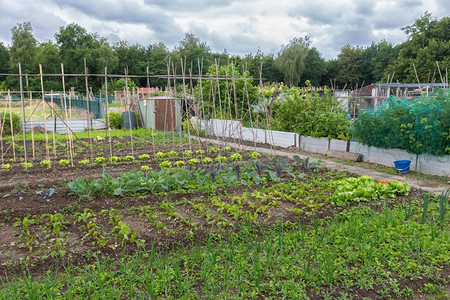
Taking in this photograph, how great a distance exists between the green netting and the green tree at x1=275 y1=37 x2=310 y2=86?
35.2 m

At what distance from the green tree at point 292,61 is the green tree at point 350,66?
7.23 metres

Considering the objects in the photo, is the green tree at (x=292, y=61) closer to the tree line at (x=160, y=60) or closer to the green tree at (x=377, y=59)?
the tree line at (x=160, y=60)

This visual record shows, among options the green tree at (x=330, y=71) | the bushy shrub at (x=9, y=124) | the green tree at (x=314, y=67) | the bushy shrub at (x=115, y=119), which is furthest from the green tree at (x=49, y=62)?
the green tree at (x=330, y=71)

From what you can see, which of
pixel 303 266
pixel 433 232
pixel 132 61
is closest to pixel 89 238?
pixel 303 266

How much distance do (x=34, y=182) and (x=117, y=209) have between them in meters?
2.45

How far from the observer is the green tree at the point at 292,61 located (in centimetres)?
4197

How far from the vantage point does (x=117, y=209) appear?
473 centimetres

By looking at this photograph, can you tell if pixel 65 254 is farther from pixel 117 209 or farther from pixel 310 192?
pixel 310 192

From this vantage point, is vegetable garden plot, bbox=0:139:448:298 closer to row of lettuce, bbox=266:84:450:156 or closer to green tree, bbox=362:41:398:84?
row of lettuce, bbox=266:84:450:156

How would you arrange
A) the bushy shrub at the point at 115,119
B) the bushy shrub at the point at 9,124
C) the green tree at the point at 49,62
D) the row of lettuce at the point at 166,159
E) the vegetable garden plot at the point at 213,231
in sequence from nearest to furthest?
the vegetable garden plot at the point at 213,231, the row of lettuce at the point at 166,159, the bushy shrub at the point at 9,124, the bushy shrub at the point at 115,119, the green tree at the point at 49,62

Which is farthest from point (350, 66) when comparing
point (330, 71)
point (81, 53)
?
point (81, 53)

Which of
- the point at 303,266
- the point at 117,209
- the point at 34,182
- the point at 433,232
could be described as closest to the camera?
the point at 303,266

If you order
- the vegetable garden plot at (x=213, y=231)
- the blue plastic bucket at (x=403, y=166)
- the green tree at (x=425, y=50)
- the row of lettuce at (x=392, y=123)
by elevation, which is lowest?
the vegetable garden plot at (x=213, y=231)

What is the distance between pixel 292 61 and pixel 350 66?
1000 centimetres
